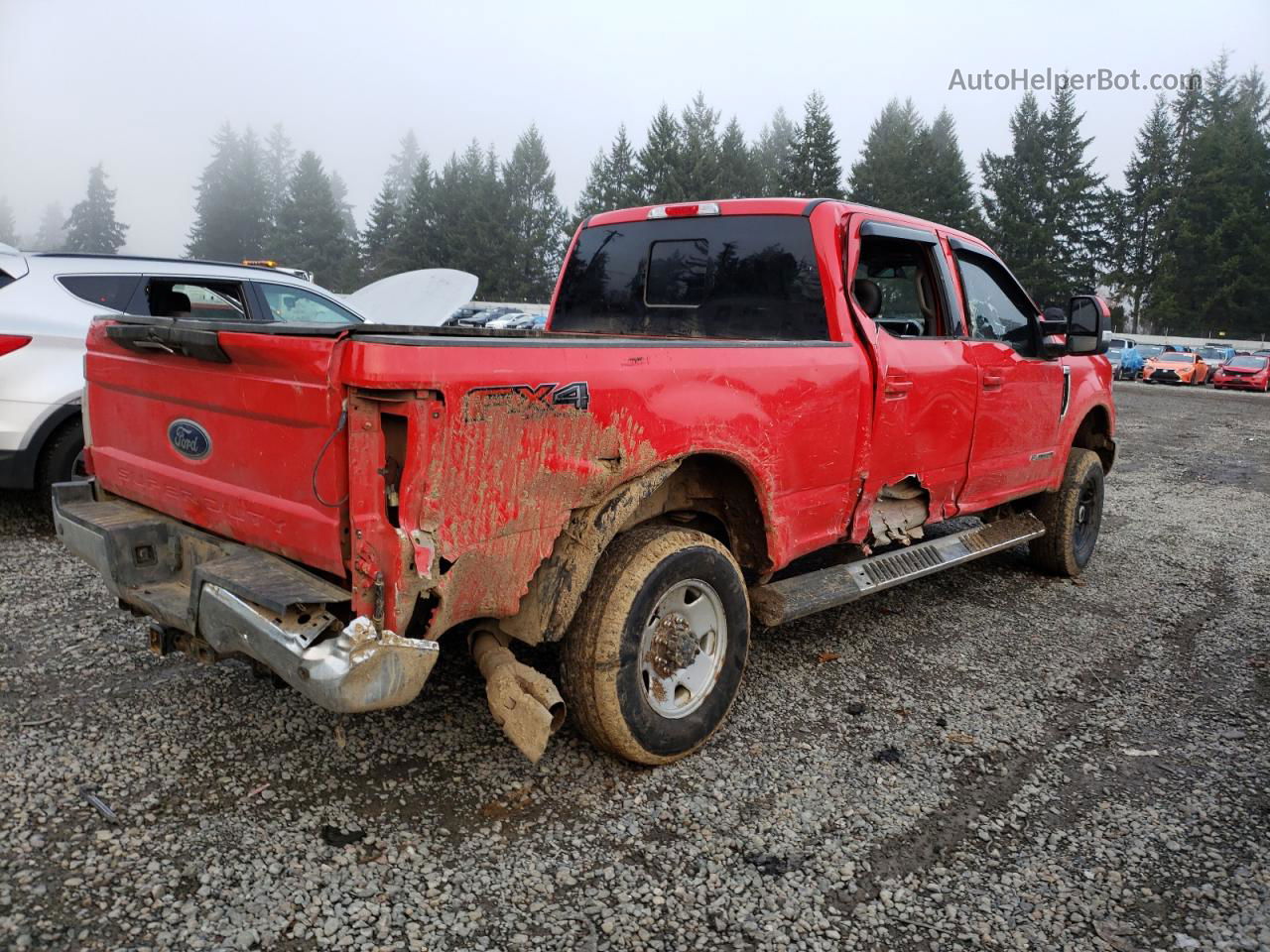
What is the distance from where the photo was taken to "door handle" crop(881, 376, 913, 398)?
399 cm

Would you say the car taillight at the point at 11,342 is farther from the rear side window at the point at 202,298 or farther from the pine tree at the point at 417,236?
the pine tree at the point at 417,236

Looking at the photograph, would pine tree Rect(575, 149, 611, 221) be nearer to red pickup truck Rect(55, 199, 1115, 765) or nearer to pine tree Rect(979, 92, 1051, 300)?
pine tree Rect(979, 92, 1051, 300)

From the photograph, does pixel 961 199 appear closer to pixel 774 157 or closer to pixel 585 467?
pixel 774 157

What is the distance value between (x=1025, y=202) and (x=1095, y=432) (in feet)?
197

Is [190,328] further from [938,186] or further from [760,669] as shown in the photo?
[938,186]

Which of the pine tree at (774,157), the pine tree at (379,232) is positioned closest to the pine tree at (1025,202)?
the pine tree at (774,157)

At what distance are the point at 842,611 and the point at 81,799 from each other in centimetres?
373

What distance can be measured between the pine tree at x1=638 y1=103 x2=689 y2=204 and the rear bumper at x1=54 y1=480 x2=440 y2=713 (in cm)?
5873

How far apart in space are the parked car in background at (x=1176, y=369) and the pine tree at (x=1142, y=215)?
30393 mm

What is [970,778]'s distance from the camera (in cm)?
333

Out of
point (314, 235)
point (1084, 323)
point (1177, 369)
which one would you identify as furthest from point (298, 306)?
point (314, 235)

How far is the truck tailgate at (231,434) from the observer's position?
259 cm

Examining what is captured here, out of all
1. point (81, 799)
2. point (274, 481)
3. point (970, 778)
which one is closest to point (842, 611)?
point (970, 778)

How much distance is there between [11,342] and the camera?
5453mm
